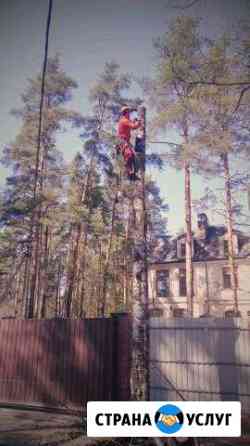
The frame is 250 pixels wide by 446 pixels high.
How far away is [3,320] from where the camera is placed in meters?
10.3

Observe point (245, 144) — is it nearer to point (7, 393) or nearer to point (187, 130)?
point (187, 130)

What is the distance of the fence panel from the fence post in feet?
2.53

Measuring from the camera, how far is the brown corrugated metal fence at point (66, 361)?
8.28 m

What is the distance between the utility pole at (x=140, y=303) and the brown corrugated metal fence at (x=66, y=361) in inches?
95.4

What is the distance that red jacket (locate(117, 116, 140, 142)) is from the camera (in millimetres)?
7430

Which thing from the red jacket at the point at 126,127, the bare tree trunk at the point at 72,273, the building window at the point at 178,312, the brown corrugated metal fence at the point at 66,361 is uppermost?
the red jacket at the point at 126,127

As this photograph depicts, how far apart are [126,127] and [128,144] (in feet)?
1.58

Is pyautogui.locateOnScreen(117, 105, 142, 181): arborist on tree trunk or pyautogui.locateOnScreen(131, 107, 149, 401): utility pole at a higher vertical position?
pyautogui.locateOnScreen(117, 105, 142, 181): arborist on tree trunk

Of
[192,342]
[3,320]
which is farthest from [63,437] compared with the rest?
[3,320]

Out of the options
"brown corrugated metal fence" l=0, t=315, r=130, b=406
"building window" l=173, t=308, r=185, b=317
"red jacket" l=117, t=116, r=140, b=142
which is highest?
"red jacket" l=117, t=116, r=140, b=142

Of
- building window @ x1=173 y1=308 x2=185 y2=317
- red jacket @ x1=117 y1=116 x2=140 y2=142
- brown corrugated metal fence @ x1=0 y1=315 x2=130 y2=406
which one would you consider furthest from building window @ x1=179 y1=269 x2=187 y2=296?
red jacket @ x1=117 y1=116 x2=140 y2=142

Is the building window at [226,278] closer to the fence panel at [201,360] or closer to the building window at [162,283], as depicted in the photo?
the building window at [162,283]

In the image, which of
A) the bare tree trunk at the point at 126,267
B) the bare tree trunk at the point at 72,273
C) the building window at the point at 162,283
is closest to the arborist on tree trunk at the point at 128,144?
the bare tree trunk at the point at 72,273

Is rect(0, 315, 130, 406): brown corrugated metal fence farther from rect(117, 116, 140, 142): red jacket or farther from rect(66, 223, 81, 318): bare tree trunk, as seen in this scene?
rect(66, 223, 81, 318): bare tree trunk
